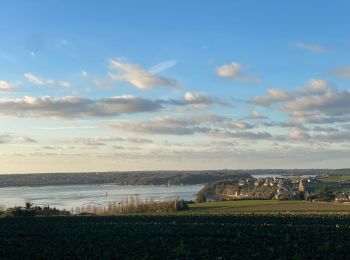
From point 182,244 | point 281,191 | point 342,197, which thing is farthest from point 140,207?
point 281,191

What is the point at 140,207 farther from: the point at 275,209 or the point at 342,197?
the point at 342,197

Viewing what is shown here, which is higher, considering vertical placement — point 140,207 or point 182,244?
point 182,244

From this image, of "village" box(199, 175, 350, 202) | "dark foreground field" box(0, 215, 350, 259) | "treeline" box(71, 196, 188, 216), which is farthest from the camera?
"village" box(199, 175, 350, 202)

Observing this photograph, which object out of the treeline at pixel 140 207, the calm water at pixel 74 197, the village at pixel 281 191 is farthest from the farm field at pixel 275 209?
the calm water at pixel 74 197

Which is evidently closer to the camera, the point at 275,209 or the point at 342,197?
the point at 275,209

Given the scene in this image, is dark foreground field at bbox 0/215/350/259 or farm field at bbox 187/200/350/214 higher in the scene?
dark foreground field at bbox 0/215/350/259

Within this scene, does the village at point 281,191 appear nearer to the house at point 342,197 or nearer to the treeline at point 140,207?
the house at point 342,197

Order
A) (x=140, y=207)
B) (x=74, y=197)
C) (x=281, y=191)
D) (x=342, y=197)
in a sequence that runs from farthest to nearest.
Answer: (x=74, y=197) < (x=281, y=191) < (x=342, y=197) < (x=140, y=207)

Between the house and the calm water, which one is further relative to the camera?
the calm water

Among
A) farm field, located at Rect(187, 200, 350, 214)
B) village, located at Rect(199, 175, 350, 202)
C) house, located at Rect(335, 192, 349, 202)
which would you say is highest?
village, located at Rect(199, 175, 350, 202)

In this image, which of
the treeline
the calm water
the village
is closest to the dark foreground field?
the treeline

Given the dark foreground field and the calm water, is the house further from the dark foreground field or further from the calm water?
the dark foreground field

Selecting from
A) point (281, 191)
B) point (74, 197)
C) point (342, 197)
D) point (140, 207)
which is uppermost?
point (74, 197)

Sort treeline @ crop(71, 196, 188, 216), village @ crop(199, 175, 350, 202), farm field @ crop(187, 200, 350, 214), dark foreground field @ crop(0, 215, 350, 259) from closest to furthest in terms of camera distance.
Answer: dark foreground field @ crop(0, 215, 350, 259), farm field @ crop(187, 200, 350, 214), treeline @ crop(71, 196, 188, 216), village @ crop(199, 175, 350, 202)
